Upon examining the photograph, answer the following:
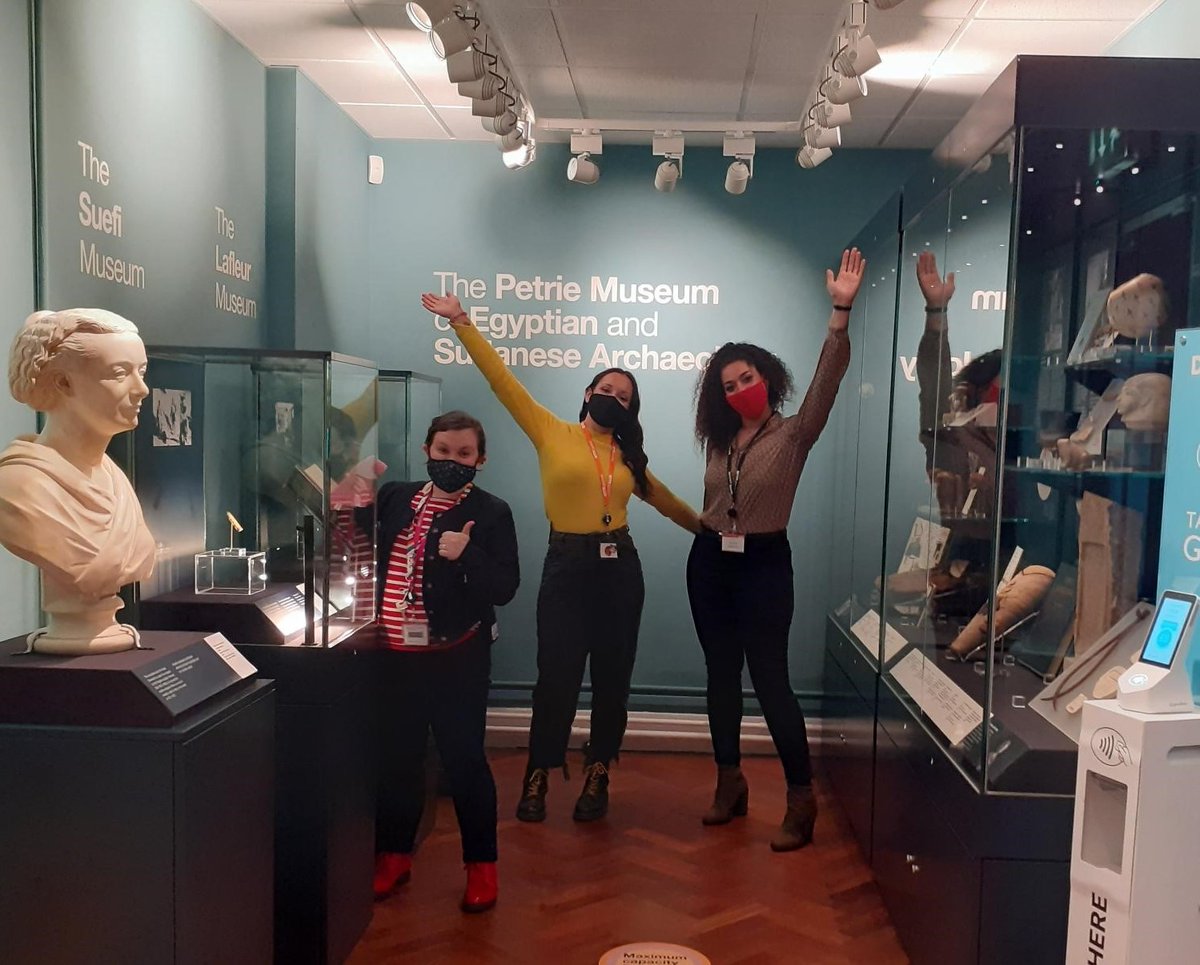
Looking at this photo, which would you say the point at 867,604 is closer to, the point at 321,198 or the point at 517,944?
the point at 517,944

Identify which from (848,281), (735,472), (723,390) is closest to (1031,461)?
(848,281)

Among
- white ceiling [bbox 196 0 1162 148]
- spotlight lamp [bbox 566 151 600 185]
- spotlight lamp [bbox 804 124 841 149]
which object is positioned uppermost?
white ceiling [bbox 196 0 1162 148]

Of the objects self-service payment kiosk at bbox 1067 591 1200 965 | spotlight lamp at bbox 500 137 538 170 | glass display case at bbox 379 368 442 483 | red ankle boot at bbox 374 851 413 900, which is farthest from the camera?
spotlight lamp at bbox 500 137 538 170

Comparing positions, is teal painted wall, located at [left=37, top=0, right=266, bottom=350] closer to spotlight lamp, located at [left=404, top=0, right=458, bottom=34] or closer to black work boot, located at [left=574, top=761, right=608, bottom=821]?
spotlight lamp, located at [left=404, top=0, right=458, bottom=34]

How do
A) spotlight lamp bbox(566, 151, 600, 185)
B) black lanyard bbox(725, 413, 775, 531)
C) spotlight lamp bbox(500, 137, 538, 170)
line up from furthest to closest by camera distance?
spotlight lamp bbox(566, 151, 600, 185), spotlight lamp bbox(500, 137, 538, 170), black lanyard bbox(725, 413, 775, 531)

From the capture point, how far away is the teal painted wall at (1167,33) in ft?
9.91

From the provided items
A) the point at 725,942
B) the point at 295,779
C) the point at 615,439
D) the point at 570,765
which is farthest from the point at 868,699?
the point at 295,779

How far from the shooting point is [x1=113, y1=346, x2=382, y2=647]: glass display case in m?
2.61

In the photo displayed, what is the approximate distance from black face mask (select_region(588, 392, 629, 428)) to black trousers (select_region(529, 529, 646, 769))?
41 centimetres

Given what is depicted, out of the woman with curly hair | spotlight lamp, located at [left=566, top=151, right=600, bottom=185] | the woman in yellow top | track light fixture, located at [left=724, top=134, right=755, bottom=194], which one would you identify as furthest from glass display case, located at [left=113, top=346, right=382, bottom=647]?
track light fixture, located at [left=724, top=134, right=755, bottom=194]

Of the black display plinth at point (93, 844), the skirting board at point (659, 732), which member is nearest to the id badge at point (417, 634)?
the black display plinth at point (93, 844)

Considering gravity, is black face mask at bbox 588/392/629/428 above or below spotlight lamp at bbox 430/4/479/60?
below

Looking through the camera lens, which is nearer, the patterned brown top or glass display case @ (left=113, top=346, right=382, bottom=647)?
glass display case @ (left=113, top=346, right=382, bottom=647)

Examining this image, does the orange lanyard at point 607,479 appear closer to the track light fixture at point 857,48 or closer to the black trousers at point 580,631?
the black trousers at point 580,631
